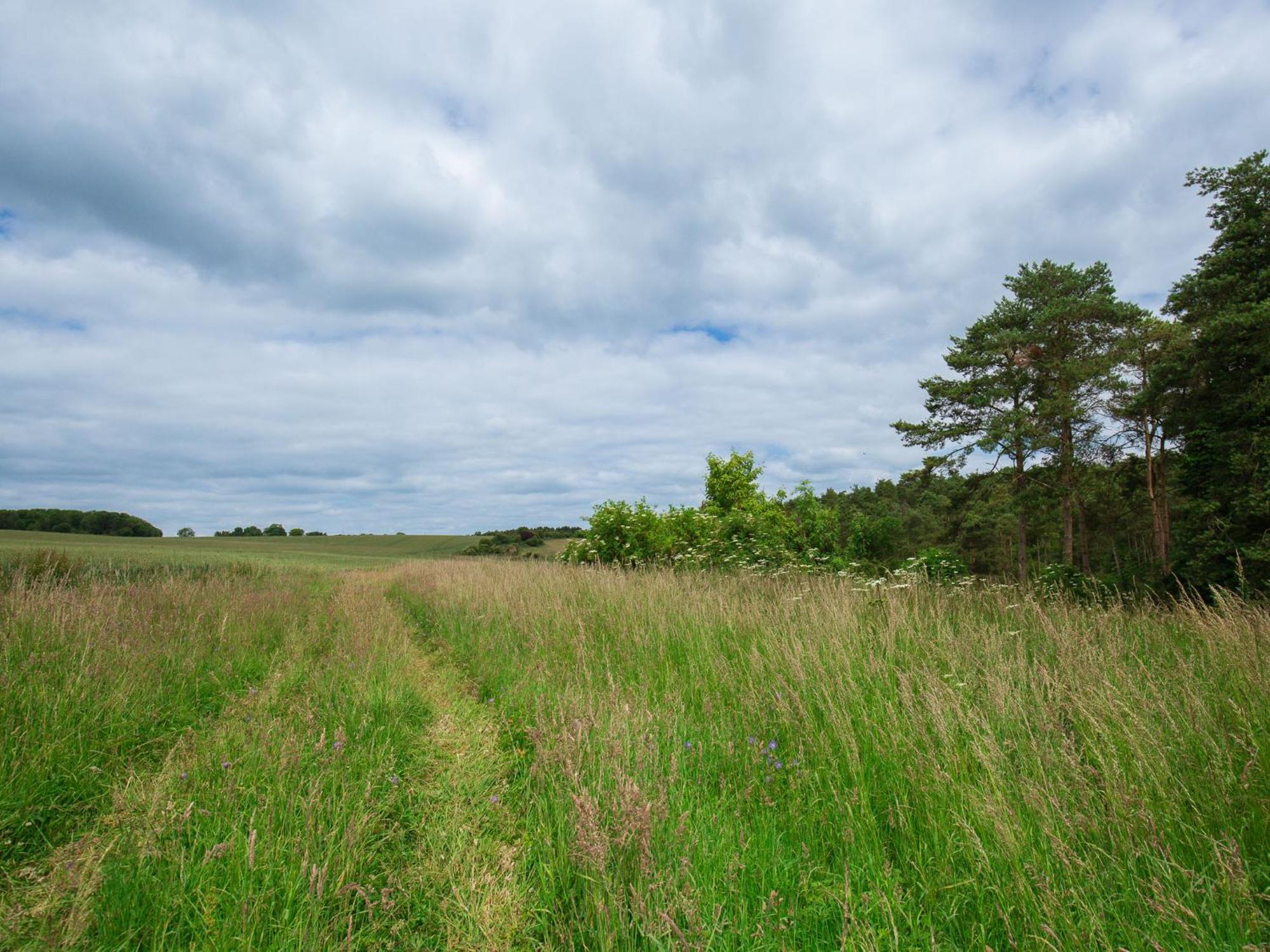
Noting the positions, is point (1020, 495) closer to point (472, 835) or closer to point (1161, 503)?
point (1161, 503)

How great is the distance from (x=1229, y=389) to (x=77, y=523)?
79.5 metres

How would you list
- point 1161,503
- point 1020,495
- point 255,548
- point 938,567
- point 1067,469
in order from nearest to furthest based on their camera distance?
point 938,567 → point 1161,503 → point 1067,469 → point 1020,495 → point 255,548

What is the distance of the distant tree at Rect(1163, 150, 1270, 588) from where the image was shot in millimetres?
14141

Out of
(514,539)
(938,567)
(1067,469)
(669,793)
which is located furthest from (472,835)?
(514,539)

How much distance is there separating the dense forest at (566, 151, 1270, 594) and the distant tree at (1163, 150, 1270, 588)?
0.05 metres

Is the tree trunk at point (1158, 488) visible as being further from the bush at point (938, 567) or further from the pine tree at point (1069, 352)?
the bush at point (938, 567)

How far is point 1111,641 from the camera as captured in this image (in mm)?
4723

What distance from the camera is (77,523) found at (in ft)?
172

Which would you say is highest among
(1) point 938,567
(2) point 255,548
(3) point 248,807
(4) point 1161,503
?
(4) point 1161,503

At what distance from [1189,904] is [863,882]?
116cm

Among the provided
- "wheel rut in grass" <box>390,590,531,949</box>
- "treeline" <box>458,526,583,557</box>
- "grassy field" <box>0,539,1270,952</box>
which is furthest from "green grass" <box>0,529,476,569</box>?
"wheel rut in grass" <box>390,590,531,949</box>

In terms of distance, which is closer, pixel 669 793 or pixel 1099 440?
pixel 669 793

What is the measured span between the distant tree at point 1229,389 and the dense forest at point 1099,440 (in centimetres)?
5

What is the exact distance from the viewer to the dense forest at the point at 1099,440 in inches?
575
